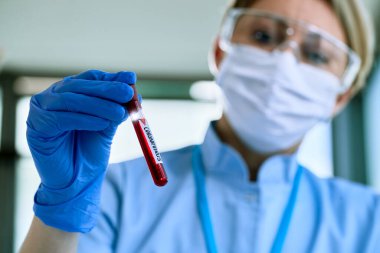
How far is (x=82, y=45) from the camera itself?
282cm

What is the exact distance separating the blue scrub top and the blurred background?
1.30 meters

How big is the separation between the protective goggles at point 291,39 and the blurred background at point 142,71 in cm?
117

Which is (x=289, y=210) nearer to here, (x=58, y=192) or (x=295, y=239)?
(x=295, y=239)

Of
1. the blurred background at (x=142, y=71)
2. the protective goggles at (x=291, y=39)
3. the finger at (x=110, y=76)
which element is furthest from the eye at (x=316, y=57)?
the blurred background at (x=142, y=71)

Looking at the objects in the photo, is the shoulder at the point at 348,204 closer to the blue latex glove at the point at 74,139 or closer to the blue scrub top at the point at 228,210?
the blue scrub top at the point at 228,210

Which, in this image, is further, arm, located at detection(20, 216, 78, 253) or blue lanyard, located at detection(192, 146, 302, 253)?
blue lanyard, located at detection(192, 146, 302, 253)

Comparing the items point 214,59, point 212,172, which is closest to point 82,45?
point 214,59

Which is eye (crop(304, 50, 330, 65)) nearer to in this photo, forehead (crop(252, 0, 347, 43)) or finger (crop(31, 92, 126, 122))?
forehead (crop(252, 0, 347, 43))

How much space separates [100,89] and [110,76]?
32mm

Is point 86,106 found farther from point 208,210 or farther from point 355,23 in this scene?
point 355,23

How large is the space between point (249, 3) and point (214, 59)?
0.17 metres

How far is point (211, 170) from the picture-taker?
1094 mm

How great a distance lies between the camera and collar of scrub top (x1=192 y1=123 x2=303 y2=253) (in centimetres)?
97

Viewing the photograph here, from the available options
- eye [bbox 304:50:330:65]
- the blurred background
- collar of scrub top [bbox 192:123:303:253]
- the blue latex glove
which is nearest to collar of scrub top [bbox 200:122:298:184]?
collar of scrub top [bbox 192:123:303:253]
